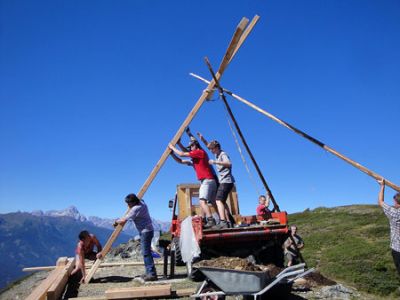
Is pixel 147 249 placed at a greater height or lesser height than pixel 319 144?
lesser

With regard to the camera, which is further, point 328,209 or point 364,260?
point 328,209

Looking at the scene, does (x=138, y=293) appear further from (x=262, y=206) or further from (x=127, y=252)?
(x=127, y=252)

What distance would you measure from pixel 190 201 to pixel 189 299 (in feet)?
20.0

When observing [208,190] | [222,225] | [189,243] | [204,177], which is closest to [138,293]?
[189,243]

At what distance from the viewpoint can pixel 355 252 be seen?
13.2 metres

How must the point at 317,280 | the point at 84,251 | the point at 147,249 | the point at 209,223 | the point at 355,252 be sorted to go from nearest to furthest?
the point at 209,223 → the point at 317,280 → the point at 147,249 → the point at 84,251 → the point at 355,252

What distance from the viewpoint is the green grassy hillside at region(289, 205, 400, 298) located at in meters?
9.60

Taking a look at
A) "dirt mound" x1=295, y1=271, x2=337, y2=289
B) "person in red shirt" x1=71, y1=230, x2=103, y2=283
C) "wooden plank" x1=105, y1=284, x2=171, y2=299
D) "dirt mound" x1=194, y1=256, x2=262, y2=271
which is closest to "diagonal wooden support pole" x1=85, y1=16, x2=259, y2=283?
"person in red shirt" x1=71, y1=230, x2=103, y2=283

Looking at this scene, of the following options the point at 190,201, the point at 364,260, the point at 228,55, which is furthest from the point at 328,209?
the point at 228,55

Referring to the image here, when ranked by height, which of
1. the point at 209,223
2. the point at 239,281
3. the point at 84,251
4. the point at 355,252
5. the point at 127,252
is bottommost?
the point at 239,281

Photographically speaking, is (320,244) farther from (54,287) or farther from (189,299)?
(54,287)

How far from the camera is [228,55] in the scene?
977 cm

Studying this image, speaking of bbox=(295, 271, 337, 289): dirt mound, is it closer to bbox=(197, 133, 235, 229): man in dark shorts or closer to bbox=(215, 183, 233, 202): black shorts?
bbox=(197, 133, 235, 229): man in dark shorts

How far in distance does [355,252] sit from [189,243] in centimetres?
807
